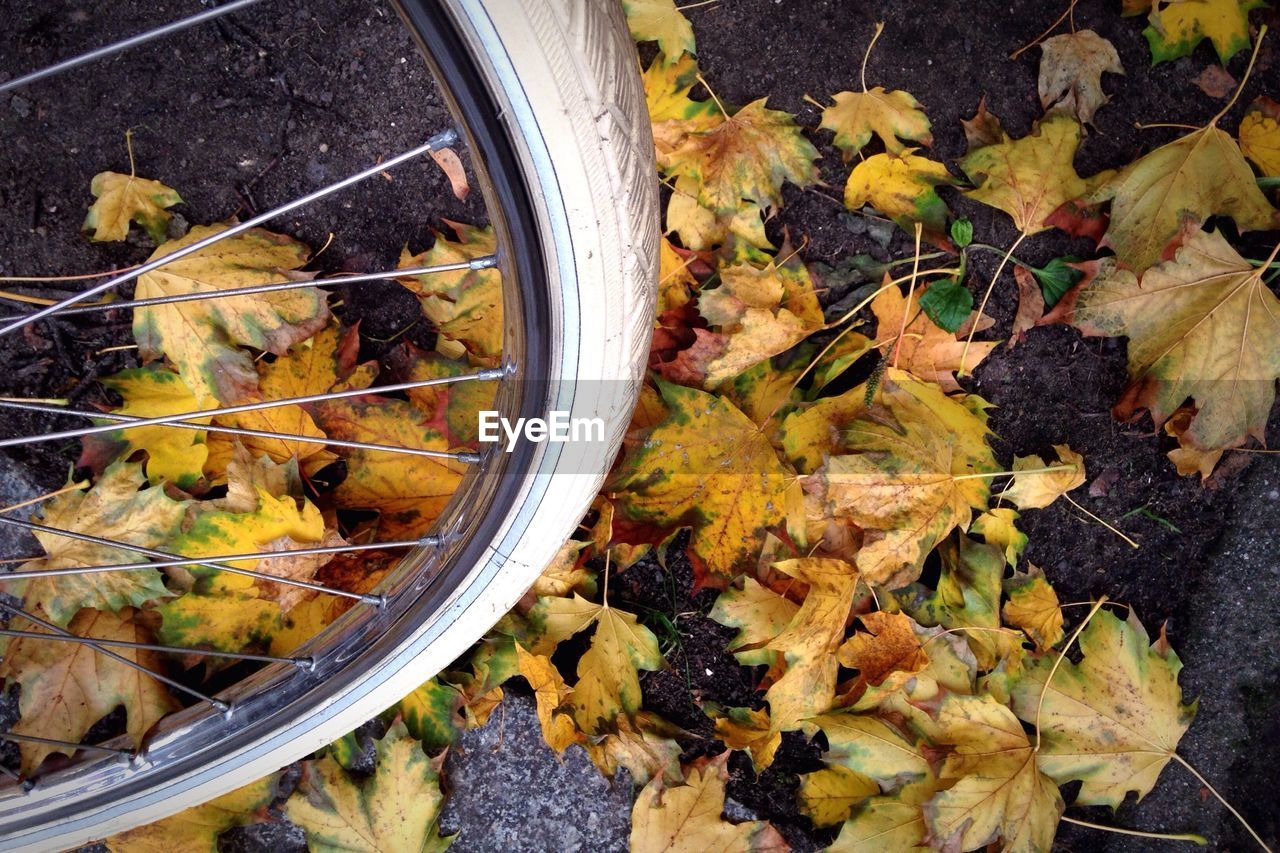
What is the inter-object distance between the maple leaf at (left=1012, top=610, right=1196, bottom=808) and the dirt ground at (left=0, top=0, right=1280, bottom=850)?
0.15m

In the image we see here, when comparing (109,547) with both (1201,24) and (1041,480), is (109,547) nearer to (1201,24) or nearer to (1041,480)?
(1041,480)

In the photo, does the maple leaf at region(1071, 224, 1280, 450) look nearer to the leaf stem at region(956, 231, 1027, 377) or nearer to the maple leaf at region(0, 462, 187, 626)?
the leaf stem at region(956, 231, 1027, 377)

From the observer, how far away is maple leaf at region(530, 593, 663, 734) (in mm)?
1657

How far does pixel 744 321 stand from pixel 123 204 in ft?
3.91

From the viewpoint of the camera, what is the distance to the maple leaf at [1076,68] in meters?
1.71

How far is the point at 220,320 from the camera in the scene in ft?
4.90

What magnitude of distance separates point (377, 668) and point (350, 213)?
90cm

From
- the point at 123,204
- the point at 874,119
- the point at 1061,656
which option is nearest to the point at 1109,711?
the point at 1061,656

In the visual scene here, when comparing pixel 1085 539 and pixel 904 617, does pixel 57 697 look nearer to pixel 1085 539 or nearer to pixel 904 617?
pixel 904 617

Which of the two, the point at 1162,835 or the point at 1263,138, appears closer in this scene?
the point at 1263,138

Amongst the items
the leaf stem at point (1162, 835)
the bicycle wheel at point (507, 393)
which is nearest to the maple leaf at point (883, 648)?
Answer: the leaf stem at point (1162, 835)

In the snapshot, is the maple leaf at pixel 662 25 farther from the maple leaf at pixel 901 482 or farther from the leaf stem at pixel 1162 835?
the leaf stem at pixel 1162 835

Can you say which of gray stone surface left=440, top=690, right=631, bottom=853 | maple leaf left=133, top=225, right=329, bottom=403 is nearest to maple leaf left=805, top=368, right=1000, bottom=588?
gray stone surface left=440, top=690, right=631, bottom=853

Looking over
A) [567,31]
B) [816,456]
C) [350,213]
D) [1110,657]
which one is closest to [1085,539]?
[1110,657]
